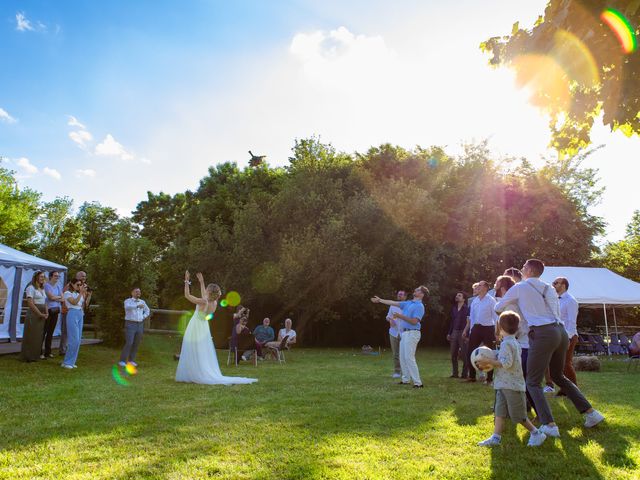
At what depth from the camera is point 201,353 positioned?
372 inches

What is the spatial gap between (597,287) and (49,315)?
18.2 m

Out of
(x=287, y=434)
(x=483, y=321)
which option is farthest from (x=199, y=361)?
(x=483, y=321)

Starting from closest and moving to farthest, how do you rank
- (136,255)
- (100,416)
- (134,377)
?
(100,416) → (134,377) → (136,255)

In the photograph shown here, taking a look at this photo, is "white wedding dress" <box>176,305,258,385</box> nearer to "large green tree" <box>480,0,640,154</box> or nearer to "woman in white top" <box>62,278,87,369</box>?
"woman in white top" <box>62,278,87,369</box>

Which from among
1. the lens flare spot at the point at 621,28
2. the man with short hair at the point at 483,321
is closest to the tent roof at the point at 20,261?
the man with short hair at the point at 483,321

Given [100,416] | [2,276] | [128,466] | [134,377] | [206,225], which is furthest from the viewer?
[206,225]

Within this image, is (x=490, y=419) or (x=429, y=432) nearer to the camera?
(x=429, y=432)

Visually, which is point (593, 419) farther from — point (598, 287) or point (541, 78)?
point (598, 287)

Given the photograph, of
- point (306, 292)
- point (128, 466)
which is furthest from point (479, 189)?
point (128, 466)

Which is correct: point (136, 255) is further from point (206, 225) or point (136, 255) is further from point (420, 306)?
point (420, 306)

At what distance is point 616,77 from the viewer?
400 cm

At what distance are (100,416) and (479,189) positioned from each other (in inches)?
968

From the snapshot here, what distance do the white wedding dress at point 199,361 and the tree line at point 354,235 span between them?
7.72m

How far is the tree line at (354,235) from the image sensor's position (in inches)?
831
